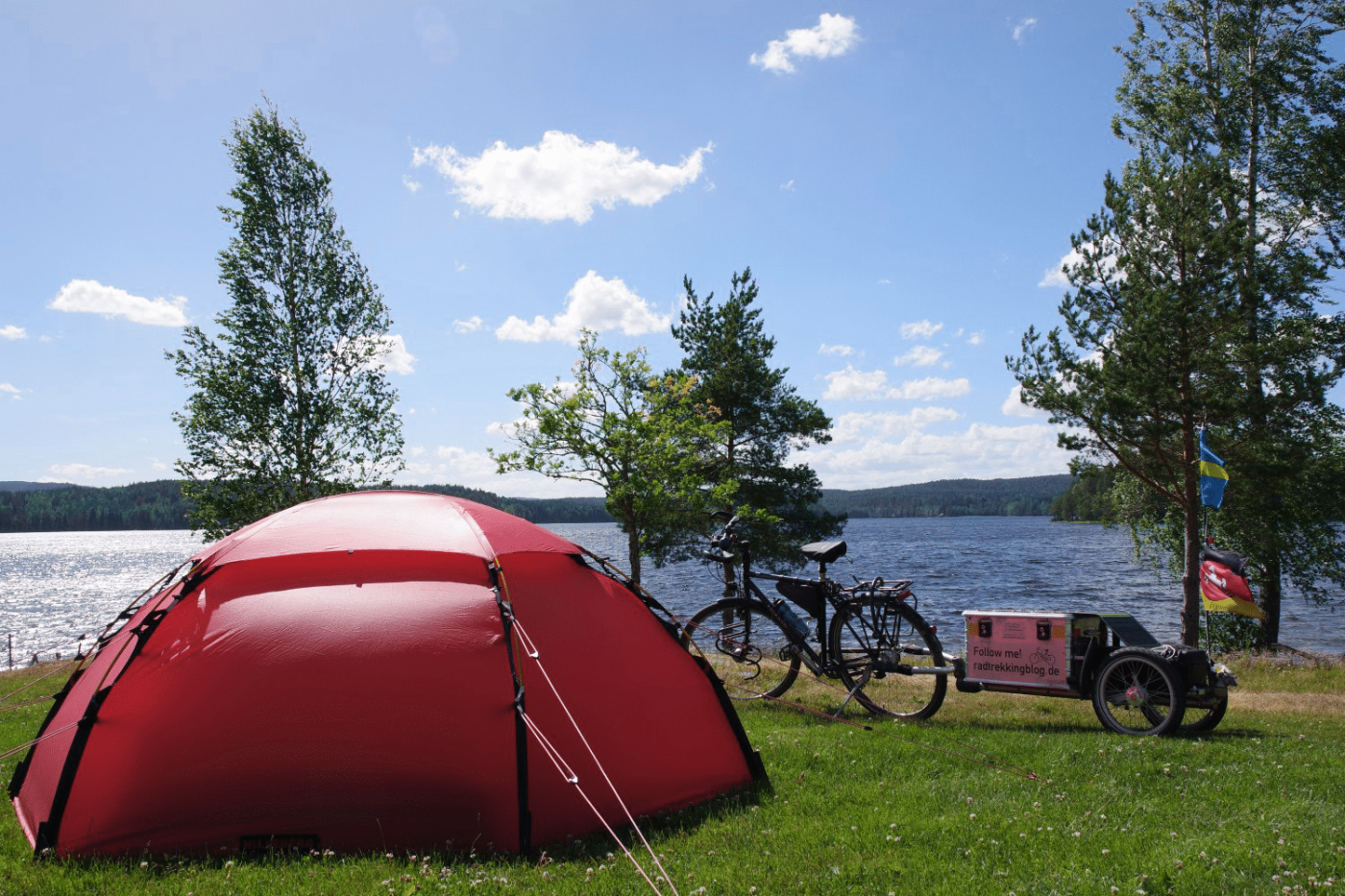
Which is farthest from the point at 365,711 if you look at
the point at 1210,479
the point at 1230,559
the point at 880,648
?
the point at 1210,479

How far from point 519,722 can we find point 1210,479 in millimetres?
11377

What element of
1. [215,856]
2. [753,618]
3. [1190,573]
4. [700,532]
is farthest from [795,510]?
[215,856]

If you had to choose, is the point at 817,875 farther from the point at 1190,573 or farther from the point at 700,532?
the point at 700,532

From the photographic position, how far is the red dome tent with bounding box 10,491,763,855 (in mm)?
4348

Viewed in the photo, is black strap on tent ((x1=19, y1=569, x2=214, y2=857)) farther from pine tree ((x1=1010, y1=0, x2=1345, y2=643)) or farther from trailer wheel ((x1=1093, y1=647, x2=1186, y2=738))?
pine tree ((x1=1010, y1=0, x2=1345, y2=643))

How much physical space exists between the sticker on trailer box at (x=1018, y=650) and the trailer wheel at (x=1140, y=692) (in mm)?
348

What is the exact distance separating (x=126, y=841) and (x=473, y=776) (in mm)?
1854

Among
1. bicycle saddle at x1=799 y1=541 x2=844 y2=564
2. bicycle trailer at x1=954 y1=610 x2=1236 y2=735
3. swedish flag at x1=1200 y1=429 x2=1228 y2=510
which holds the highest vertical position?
swedish flag at x1=1200 y1=429 x2=1228 y2=510

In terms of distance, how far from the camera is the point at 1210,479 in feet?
38.3

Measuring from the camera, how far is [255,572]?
5027mm

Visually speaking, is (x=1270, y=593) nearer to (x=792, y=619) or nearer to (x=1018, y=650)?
(x=1018, y=650)

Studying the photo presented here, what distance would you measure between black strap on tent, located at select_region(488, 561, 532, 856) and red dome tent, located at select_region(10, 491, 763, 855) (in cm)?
1

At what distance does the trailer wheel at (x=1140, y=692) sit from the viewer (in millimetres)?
6754

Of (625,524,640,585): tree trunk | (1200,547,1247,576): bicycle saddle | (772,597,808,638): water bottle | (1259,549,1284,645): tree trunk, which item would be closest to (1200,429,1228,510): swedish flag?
(1200,547,1247,576): bicycle saddle
